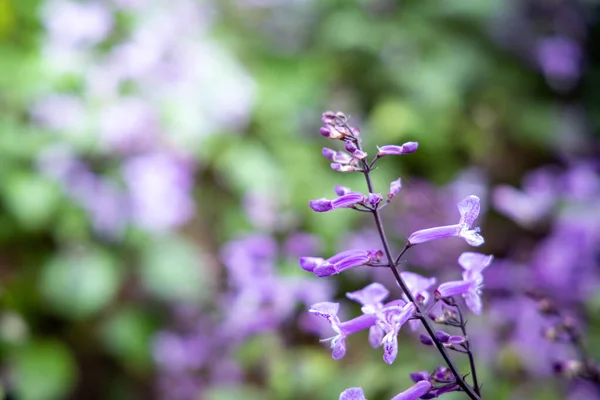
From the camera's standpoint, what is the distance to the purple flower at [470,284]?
88cm

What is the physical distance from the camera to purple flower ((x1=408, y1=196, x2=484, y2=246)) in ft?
2.71

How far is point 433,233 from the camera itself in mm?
875

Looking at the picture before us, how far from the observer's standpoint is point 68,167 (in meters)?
2.38

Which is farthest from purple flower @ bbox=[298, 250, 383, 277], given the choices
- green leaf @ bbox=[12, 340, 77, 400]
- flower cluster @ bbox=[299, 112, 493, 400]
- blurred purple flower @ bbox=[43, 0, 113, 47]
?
blurred purple flower @ bbox=[43, 0, 113, 47]

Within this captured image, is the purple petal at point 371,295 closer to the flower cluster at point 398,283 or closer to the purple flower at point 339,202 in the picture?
the flower cluster at point 398,283

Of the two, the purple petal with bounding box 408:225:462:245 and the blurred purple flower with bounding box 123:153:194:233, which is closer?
the purple petal with bounding box 408:225:462:245

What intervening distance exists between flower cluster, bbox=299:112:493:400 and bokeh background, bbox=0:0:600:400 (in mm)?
736

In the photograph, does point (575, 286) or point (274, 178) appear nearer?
point (575, 286)

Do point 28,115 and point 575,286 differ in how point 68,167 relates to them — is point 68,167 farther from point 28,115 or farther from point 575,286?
point 575,286

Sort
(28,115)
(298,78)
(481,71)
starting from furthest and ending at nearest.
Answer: (481,71), (298,78), (28,115)

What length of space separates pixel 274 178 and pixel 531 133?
Result: 1.53 meters

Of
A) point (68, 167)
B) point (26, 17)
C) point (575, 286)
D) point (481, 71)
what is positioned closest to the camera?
point (575, 286)

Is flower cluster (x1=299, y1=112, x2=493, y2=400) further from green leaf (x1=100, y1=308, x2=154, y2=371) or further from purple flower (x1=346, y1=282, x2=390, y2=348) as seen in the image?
green leaf (x1=100, y1=308, x2=154, y2=371)

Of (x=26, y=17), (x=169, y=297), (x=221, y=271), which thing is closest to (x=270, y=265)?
(x=169, y=297)
